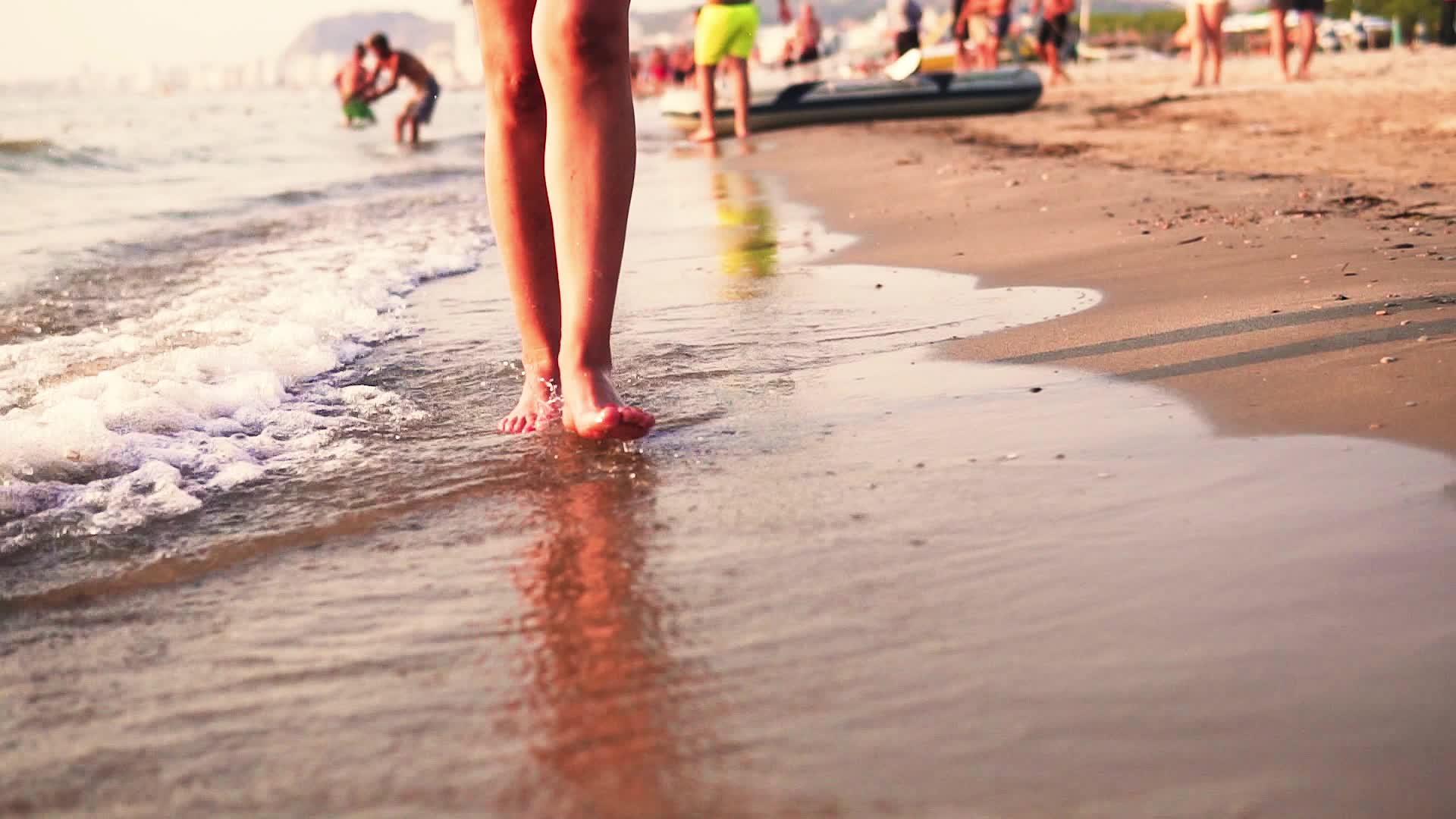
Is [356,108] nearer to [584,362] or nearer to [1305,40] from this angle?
[1305,40]

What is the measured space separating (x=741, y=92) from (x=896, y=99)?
1653mm

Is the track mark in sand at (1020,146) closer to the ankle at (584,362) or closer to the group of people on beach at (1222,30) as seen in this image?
the group of people on beach at (1222,30)

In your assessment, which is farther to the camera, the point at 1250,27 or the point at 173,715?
the point at 1250,27

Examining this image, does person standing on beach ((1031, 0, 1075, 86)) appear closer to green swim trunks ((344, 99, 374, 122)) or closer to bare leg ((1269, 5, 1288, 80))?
bare leg ((1269, 5, 1288, 80))

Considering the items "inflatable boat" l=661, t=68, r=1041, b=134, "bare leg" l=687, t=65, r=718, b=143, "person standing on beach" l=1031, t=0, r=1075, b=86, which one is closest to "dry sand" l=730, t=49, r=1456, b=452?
Result: "bare leg" l=687, t=65, r=718, b=143

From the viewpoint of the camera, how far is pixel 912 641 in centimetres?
141

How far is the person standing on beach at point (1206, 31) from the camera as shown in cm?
1430

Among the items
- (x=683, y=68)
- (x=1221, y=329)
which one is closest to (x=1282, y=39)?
(x=1221, y=329)

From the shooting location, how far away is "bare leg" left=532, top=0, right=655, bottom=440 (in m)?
2.30

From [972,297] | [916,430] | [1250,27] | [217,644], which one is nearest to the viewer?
[217,644]

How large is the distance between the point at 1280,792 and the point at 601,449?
1.35 m

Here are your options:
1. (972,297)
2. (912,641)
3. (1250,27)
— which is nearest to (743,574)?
(912,641)

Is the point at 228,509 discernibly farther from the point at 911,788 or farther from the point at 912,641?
the point at 911,788

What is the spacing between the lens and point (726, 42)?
39.0 feet
